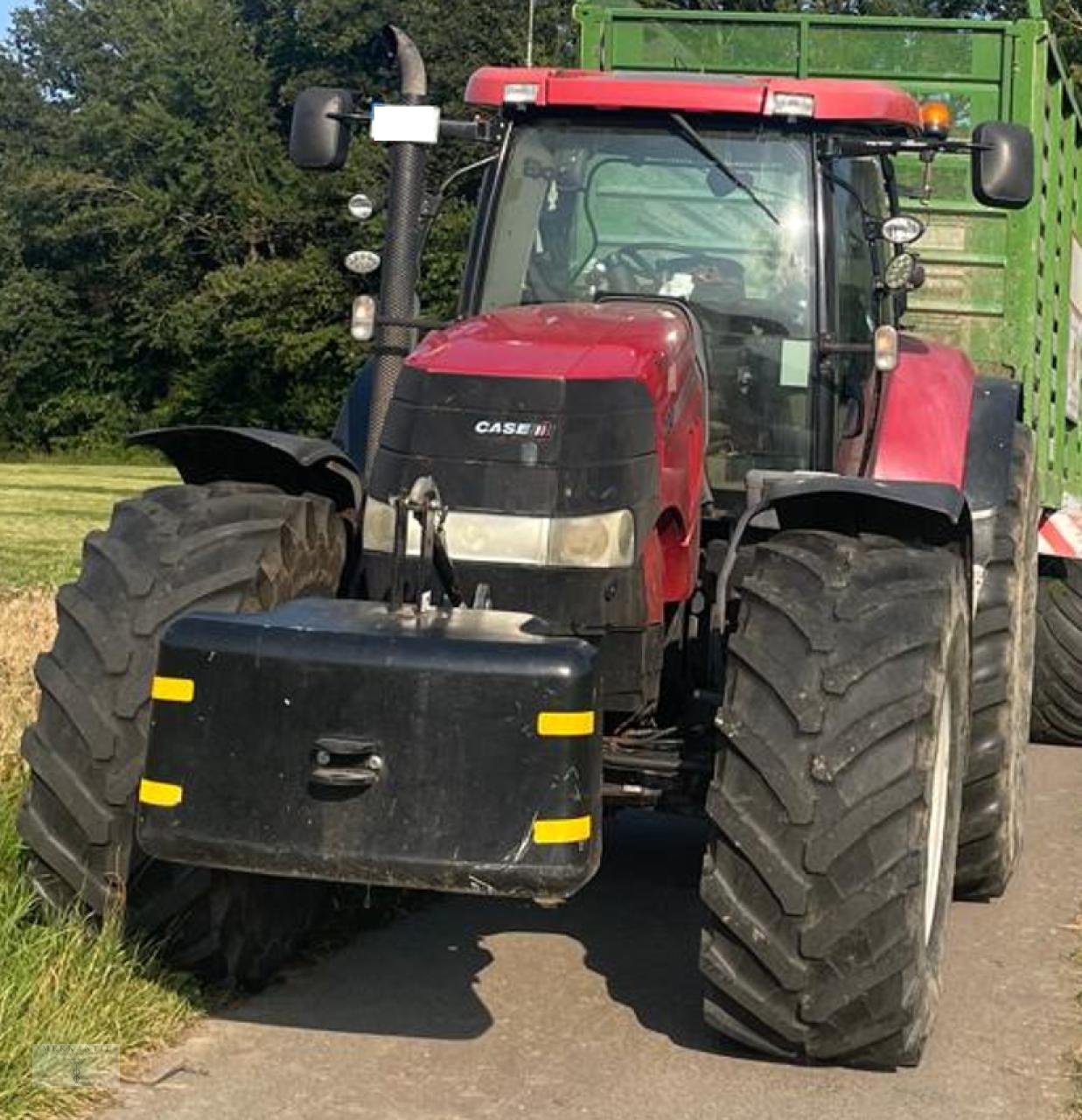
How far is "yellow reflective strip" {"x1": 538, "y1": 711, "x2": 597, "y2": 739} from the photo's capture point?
426 centimetres

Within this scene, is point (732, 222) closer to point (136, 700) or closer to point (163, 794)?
point (136, 700)

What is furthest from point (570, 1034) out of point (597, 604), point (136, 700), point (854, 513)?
point (854, 513)

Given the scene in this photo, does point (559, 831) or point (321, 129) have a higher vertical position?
point (321, 129)

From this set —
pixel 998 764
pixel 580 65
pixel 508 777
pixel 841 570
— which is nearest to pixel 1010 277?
pixel 580 65

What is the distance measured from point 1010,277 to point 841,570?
190 inches

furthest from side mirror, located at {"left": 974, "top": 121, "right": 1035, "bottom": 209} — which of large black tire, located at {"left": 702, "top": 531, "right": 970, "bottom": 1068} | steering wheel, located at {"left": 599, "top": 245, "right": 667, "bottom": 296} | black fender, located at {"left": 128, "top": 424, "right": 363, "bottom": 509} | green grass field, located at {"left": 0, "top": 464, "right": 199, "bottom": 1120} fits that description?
green grass field, located at {"left": 0, "top": 464, "right": 199, "bottom": 1120}

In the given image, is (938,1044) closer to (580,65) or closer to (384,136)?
(384,136)

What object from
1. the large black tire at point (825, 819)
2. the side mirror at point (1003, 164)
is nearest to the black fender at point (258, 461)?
the large black tire at point (825, 819)

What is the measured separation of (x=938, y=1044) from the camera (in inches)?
198

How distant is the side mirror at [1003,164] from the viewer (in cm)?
580

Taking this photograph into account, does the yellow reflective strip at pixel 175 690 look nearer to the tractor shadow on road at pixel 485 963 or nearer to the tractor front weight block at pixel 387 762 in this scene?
the tractor front weight block at pixel 387 762

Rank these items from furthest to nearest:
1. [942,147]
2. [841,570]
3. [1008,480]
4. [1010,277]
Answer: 1. [1010,277]
2. [1008,480]
3. [942,147]
4. [841,570]

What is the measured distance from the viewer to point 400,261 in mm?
6500

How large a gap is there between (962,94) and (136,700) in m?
5.84
